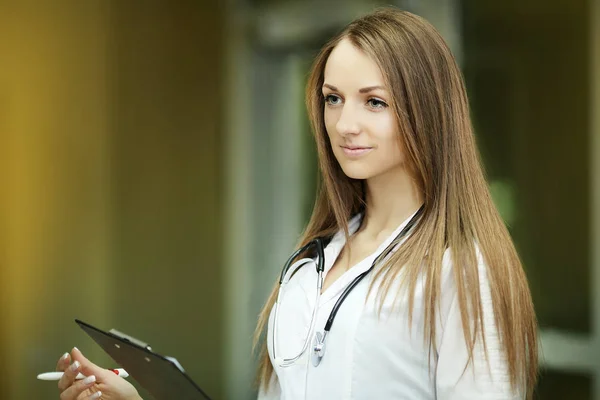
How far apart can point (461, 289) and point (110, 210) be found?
232cm

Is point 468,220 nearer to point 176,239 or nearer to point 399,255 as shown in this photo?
point 399,255

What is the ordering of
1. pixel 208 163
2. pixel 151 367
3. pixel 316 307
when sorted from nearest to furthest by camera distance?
pixel 151 367
pixel 316 307
pixel 208 163

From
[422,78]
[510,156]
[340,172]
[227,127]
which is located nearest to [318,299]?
[340,172]

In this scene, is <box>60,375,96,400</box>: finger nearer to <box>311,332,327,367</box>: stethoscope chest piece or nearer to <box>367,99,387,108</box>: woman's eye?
<box>311,332,327,367</box>: stethoscope chest piece

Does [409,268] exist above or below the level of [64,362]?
above

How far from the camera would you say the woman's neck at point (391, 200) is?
143cm

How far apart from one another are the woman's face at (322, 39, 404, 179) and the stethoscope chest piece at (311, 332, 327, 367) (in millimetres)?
293

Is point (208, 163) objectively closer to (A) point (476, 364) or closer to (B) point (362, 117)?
(B) point (362, 117)

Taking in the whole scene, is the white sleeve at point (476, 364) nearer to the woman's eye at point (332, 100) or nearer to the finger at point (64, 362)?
the woman's eye at point (332, 100)

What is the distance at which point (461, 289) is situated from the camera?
1.25 meters

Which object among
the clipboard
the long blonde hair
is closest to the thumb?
the clipboard

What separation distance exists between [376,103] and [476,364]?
0.48m

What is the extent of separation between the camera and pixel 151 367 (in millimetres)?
1206

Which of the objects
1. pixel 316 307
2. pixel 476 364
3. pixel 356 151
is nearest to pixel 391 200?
pixel 356 151
